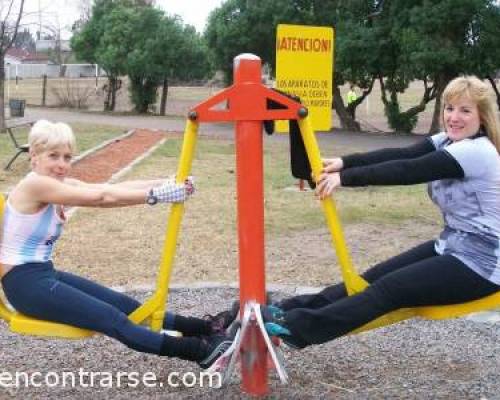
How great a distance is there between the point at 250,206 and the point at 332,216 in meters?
0.35

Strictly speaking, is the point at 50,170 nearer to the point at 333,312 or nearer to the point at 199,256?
the point at 333,312

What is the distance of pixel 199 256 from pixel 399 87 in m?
15.5

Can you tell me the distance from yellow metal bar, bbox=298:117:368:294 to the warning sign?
619 centimetres

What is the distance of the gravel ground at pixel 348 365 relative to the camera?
137 inches

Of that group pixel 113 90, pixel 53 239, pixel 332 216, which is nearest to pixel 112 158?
pixel 53 239

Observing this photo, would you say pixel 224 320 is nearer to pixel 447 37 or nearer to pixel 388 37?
pixel 447 37

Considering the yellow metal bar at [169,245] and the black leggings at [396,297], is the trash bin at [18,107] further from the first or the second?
the black leggings at [396,297]

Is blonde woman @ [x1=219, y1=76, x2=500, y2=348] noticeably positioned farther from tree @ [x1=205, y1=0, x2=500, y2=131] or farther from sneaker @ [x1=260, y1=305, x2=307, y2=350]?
tree @ [x1=205, y1=0, x2=500, y2=131]

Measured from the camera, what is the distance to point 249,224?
320cm

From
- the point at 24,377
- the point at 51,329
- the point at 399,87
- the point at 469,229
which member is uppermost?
the point at 399,87

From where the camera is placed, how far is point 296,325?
2.99 meters

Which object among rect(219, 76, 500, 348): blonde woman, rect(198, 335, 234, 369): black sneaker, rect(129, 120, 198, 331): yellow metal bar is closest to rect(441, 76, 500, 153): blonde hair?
rect(219, 76, 500, 348): blonde woman

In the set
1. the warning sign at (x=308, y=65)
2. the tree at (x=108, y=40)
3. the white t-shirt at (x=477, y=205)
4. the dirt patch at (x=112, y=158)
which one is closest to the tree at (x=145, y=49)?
the tree at (x=108, y=40)

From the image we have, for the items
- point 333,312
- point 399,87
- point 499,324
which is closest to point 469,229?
point 333,312
